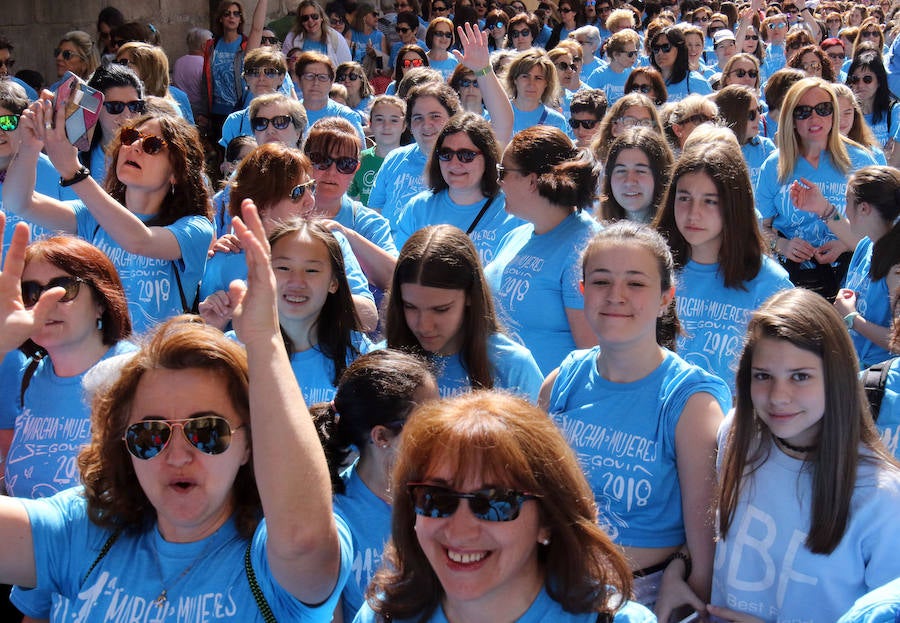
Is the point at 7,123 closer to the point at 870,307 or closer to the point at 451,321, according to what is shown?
the point at 451,321

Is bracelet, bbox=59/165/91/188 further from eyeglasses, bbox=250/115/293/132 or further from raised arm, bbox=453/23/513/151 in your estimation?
raised arm, bbox=453/23/513/151

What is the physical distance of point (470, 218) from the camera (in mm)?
4852

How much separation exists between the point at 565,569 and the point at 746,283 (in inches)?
85.9

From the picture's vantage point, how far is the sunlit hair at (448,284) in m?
3.33

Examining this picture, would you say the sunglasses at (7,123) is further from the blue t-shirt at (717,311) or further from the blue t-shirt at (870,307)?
the blue t-shirt at (870,307)

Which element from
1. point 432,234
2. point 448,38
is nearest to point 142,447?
point 432,234

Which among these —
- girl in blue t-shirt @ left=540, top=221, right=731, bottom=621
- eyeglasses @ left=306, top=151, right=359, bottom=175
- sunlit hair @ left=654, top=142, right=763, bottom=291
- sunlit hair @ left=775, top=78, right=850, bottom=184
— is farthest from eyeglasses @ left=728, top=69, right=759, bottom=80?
girl in blue t-shirt @ left=540, top=221, right=731, bottom=621

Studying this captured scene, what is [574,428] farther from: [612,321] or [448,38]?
[448,38]

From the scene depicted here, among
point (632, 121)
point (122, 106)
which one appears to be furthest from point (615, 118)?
point (122, 106)

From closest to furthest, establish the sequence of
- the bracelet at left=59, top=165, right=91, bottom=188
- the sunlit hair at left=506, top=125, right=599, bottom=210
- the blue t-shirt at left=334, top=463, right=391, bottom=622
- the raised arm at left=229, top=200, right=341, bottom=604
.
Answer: the raised arm at left=229, top=200, right=341, bottom=604, the blue t-shirt at left=334, top=463, right=391, bottom=622, the bracelet at left=59, top=165, right=91, bottom=188, the sunlit hair at left=506, top=125, right=599, bottom=210

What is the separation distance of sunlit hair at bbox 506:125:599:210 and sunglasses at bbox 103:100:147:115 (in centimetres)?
233

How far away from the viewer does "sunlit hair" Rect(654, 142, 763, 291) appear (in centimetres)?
393

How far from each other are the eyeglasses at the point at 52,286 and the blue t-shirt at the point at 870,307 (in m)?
2.97

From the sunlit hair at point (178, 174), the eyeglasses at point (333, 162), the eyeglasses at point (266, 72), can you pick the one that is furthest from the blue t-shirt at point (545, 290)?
the eyeglasses at point (266, 72)
